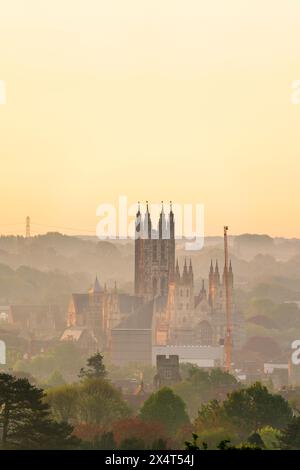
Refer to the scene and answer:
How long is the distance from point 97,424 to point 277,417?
1028cm

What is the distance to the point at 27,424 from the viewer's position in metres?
75.1

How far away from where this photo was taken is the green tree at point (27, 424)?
242 ft

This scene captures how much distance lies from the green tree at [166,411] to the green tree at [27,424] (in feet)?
73.8

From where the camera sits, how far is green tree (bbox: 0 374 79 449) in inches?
2904

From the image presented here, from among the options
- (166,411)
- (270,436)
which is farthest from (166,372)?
(270,436)

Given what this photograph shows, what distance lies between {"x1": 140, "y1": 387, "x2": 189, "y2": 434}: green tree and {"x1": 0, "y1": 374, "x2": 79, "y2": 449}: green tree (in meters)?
22.5

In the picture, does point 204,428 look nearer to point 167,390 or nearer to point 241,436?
point 241,436

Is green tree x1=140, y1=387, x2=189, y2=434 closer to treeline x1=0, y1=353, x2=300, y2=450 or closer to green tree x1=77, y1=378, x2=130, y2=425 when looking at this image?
treeline x1=0, y1=353, x2=300, y2=450

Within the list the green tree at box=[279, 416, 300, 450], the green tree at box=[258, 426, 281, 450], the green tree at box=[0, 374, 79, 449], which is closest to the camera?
the green tree at box=[0, 374, 79, 449]

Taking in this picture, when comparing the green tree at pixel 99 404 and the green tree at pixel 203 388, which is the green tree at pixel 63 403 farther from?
the green tree at pixel 203 388

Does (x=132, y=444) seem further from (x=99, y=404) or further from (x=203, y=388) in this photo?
(x=203, y=388)

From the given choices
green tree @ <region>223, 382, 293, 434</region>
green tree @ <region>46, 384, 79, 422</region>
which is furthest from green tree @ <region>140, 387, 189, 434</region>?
green tree @ <region>46, 384, 79, 422</region>
